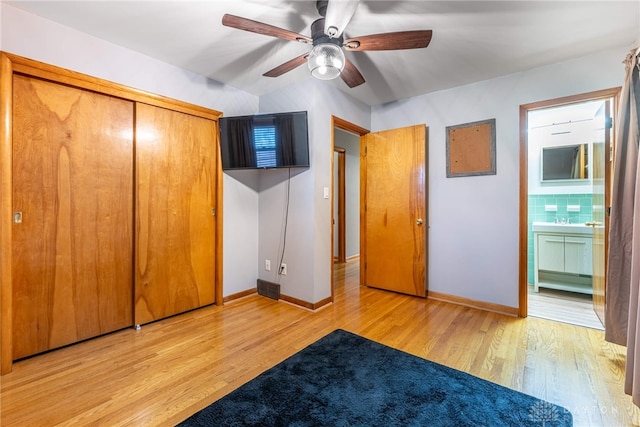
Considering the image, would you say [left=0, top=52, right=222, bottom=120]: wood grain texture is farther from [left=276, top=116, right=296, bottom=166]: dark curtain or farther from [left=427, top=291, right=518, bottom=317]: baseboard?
[left=427, top=291, right=518, bottom=317]: baseboard

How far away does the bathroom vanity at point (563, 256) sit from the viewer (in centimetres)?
314

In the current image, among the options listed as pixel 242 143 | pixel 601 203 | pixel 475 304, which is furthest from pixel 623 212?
pixel 242 143

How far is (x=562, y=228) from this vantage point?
325cm

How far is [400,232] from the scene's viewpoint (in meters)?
3.30

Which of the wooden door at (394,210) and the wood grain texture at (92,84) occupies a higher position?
the wood grain texture at (92,84)

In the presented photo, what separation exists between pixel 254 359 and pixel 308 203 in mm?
1503

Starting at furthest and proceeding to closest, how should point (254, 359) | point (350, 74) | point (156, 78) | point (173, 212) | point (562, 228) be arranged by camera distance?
1. point (562, 228)
2. point (173, 212)
3. point (156, 78)
4. point (350, 74)
5. point (254, 359)

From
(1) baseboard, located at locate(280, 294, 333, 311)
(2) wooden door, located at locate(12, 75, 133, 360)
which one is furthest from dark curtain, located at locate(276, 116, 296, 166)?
(1) baseboard, located at locate(280, 294, 333, 311)

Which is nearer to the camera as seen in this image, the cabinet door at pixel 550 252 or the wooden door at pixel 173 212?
the wooden door at pixel 173 212

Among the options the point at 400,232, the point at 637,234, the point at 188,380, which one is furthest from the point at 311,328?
the point at 637,234

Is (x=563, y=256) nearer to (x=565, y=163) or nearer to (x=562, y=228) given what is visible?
(x=562, y=228)

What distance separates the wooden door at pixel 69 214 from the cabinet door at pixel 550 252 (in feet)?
15.0

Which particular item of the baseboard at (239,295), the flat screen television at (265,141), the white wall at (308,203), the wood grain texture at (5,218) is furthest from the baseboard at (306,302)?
the wood grain texture at (5,218)

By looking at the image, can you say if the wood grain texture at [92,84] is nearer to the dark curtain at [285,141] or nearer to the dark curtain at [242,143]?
the dark curtain at [242,143]
